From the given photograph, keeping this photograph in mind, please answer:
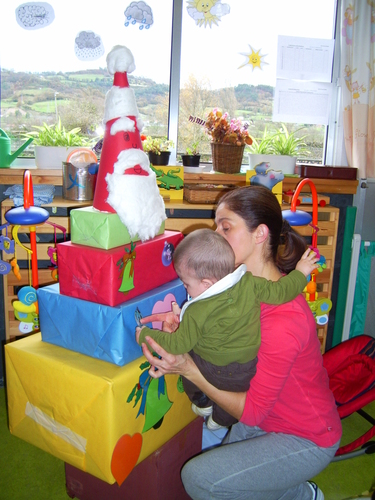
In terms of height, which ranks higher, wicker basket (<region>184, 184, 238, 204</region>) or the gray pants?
wicker basket (<region>184, 184, 238, 204</region>)

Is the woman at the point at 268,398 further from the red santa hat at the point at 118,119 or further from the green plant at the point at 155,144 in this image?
the green plant at the point at 155,144

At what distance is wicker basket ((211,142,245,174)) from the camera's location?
226cm

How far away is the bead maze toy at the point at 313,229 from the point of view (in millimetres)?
1540

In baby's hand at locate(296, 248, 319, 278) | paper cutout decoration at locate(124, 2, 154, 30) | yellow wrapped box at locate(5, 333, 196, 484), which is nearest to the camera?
yellow wrapped box at locate(5, 333, 196, 484)

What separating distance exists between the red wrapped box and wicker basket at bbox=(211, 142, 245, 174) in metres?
1.18

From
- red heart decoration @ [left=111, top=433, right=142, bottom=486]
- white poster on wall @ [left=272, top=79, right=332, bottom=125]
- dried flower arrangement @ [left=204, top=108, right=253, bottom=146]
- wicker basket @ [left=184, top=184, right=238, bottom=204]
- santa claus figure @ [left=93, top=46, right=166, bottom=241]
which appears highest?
white poster on wall @ [left=272, top=79, right=332, bottom=125]

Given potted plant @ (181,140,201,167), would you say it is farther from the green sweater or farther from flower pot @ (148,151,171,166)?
the green sweater

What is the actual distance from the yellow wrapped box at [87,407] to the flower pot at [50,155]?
1.17 metres

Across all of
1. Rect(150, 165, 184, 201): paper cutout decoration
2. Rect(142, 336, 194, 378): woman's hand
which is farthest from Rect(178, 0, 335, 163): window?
Rect(142, 336, 194, 378): woman's hand

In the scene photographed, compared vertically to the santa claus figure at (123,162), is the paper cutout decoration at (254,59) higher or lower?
higher

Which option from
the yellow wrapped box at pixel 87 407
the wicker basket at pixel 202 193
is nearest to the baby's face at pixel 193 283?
the yellow wrapped box at pixel 87 407

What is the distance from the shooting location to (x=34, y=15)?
2182mm

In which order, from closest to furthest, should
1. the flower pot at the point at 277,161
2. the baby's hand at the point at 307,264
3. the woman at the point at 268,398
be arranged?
the woman at the point at 268,398 < the baby's hand at the point at 307,264 < the flower pot at the point at 277,161

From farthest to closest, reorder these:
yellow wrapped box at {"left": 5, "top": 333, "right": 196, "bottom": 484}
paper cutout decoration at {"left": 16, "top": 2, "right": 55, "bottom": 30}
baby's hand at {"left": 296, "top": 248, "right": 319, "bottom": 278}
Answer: paper cutout decoration at {"left": 16, "top": 2, "right": 55, "bottom": 30}, baby's hand at {"left": 296, "top": 248, "right": 319, "bottom": 278}, yellow wrapped box at {"left": 5, "top": 333, "right": 196, "bottom": 484}
